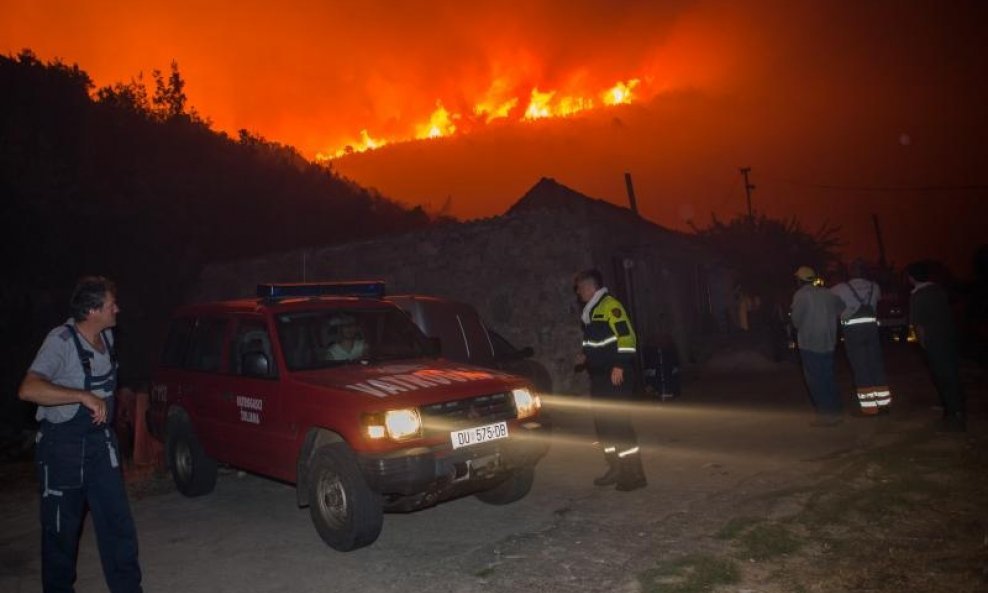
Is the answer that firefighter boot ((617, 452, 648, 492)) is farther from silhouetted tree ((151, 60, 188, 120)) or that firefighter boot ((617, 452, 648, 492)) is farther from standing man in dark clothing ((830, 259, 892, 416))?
silhouetted tree ((151, 60, 188, 120))

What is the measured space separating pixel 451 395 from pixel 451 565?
1.14 metres

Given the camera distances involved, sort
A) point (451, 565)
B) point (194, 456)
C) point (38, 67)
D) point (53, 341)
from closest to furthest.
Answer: point (53, 341)
point (451, 565)
point (194, 456)
point (38, 67)

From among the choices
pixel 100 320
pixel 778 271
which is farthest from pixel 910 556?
pixel 778 271

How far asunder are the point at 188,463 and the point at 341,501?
8.83 ft

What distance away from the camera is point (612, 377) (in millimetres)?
5867

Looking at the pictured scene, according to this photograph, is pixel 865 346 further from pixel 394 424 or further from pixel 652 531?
pixel 394 424

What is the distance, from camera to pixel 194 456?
6.60m

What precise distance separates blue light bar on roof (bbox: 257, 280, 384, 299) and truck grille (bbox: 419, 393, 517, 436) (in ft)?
6.89

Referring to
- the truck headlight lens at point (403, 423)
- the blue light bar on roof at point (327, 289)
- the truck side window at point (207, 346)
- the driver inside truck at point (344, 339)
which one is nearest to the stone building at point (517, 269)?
the blue light bar on roof at point (327, 289)

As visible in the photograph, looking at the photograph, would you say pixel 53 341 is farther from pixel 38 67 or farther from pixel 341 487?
pixel 38 67

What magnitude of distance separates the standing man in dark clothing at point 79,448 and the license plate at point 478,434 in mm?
2040

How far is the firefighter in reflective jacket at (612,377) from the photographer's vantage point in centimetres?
587

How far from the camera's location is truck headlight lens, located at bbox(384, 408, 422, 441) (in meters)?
4.64

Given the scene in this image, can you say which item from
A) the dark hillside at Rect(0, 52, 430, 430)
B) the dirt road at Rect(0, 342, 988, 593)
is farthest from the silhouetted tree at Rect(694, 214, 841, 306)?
the dirt road at Rect(0, 342, 988, 593)
